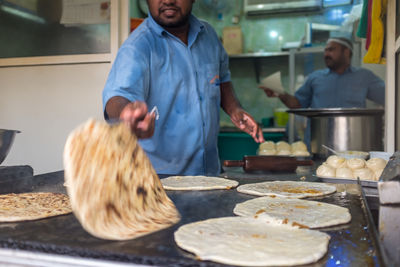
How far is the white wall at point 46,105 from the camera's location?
316cm

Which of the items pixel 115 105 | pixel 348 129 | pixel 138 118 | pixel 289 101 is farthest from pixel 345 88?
pixel 138 118

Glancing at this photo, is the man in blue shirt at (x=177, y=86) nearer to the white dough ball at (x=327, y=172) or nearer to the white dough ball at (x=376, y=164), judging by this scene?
the white dough ball at (x=327, y=172)

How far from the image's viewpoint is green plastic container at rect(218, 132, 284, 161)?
552cm

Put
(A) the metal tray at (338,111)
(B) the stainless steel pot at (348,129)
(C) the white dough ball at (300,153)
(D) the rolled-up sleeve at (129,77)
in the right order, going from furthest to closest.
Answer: (C) the white dough ball at (300,153) → (B) the stainless steel pot at (348,129) → (A) the metal tray at (338,111) → (D) the rolled-up sleeve at (129,77)

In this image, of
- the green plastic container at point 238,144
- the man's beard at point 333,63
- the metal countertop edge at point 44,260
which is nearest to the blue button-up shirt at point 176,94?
the metal countertop edge at point 44,260

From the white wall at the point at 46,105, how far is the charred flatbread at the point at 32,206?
4.99 ft

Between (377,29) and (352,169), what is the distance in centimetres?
144

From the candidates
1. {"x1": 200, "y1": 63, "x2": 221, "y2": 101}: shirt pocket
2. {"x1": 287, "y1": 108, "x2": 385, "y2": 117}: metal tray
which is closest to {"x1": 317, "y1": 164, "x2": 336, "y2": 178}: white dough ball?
{"x1": 287, "y1": 108, "x2": 385, "y2": 117}: metal tray

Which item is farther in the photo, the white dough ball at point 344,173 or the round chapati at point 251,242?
the white dough ball at point 344,173

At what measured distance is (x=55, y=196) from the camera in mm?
1660

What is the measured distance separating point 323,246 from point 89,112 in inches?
101

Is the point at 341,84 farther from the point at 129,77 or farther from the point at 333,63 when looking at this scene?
the point at 129,77

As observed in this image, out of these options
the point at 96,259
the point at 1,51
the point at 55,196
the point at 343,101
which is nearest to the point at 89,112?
the point at 1,51

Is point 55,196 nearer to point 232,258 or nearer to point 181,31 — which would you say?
Answer: point 232,258
